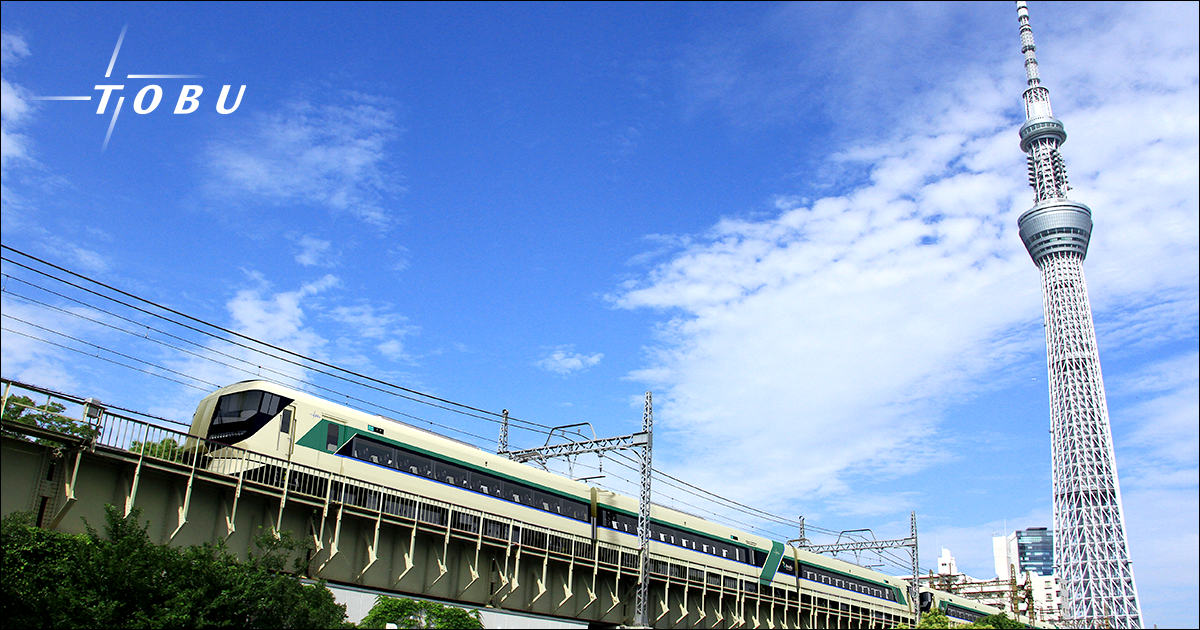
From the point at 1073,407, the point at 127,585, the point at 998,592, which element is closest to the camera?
the point at 127,585

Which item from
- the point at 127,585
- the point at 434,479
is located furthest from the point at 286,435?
the point at 127,585

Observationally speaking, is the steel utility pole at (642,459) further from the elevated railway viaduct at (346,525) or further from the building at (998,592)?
the building at (998,592)

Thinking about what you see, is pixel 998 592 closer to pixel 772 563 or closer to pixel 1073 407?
pixel 1073 407

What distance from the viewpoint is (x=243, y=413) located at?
25453mm

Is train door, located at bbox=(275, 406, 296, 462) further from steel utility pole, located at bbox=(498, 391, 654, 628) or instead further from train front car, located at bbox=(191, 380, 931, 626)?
steel utility pole, located at bbox=(498, 391, 654, 628)

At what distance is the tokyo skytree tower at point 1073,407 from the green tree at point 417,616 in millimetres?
110552

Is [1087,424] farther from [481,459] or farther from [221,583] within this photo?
[221,583]

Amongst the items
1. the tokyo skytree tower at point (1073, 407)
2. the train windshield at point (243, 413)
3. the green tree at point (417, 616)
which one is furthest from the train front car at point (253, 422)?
the tokyo skytree tower at point (1073, 407)

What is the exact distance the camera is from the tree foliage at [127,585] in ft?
57.9

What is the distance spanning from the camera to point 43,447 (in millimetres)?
19953

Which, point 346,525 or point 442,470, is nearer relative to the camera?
point 346,525

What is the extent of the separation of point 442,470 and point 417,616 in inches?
691

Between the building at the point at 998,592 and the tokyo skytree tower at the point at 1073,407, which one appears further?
the tokyo skytree tower at the point at 1073,407

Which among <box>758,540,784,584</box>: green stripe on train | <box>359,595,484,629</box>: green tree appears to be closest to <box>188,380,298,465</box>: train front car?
<box>359,595,484,629</box>: green tree
